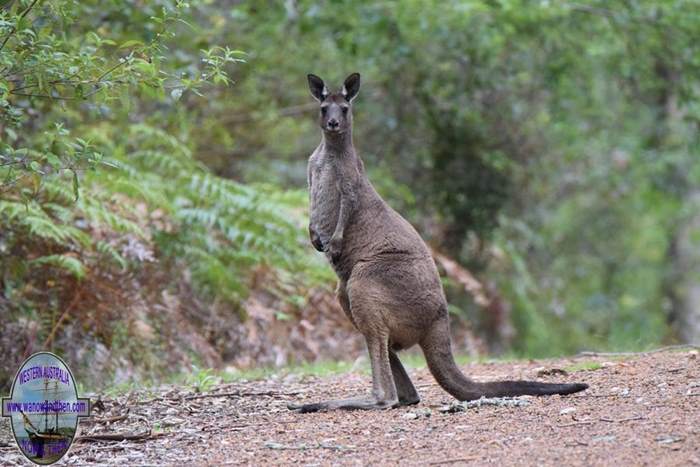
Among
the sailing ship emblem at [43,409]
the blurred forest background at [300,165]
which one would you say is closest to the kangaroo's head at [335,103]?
the blurred forest background at [300,165]

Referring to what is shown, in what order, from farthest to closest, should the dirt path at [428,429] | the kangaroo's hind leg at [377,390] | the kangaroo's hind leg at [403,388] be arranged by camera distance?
the kangaroo's hind leg at [403,388] < the kangaroo's hind leg at [377,390] < the dirt path at [428,429]

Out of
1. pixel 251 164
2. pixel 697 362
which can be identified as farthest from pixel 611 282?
pixel 697 362

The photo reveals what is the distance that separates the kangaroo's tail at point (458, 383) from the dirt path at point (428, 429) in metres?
0.07

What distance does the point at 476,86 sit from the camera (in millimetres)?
12539

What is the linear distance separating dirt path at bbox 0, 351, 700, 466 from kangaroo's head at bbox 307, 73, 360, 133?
1.74 metres

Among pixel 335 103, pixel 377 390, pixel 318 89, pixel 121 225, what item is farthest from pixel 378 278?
pixel 121 225

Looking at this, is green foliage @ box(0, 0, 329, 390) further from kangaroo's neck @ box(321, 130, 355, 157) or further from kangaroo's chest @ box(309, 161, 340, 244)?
kangaroo's chest @ box(309, 161, 340, 244)

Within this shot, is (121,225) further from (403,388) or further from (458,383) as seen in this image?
(458,383)

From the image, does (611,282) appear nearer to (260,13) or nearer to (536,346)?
(536,346)

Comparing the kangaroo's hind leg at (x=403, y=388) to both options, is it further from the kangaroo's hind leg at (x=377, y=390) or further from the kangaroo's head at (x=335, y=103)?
the kangaroo's head at (x=335, y=103)

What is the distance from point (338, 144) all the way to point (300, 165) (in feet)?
24.3

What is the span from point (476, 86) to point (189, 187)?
4.40m

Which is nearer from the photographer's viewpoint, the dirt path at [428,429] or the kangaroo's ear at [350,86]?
the dirt path at [428,429]

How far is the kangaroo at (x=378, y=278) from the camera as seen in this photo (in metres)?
5.79
